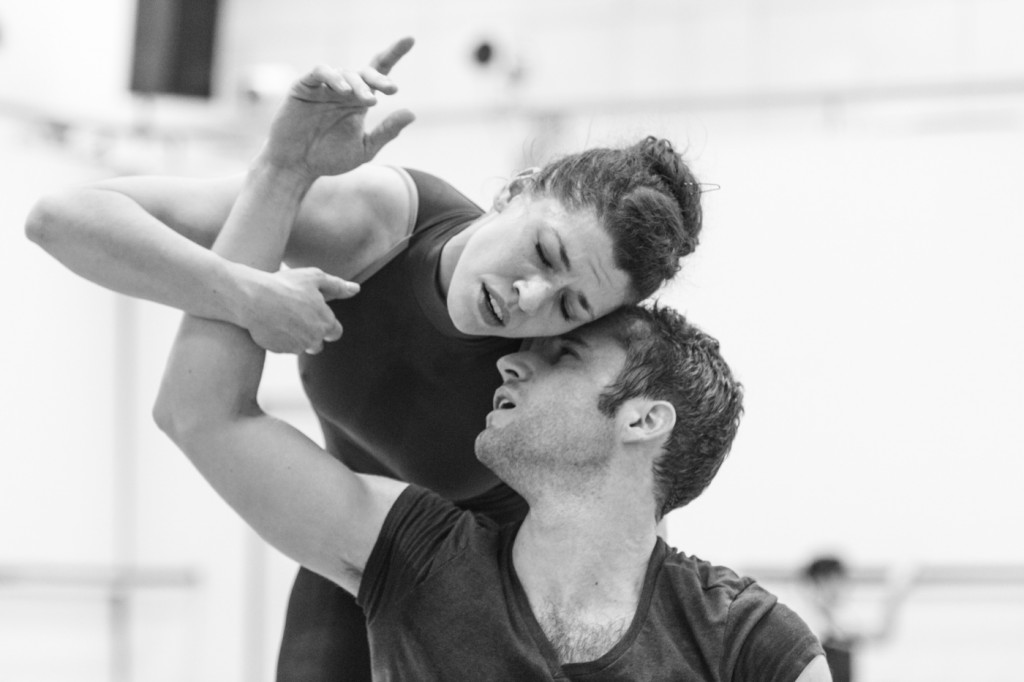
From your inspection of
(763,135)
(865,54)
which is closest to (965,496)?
(763,135)

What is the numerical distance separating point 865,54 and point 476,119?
1342 millimetres

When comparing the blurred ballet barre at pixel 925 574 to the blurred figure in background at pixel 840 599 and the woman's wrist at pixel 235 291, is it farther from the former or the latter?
the woman's wrist at pixel 235 291

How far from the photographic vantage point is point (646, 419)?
1517 mm

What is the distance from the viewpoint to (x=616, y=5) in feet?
14.9

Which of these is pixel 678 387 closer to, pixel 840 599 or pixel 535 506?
pixel 535 506

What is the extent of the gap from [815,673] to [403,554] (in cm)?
47

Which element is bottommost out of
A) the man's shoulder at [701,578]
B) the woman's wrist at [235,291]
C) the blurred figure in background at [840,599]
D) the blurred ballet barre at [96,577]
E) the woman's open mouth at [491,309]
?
the blurred figure in background at [840,599]

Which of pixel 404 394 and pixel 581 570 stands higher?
pixel 404 394

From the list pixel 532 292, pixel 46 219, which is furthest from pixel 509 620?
pixel 46 219

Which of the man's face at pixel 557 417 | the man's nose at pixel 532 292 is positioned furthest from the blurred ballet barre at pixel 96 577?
the man's nose at pixel 532 292

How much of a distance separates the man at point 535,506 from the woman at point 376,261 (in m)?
0.07

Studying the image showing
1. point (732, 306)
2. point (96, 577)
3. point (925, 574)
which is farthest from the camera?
point (96, 577)

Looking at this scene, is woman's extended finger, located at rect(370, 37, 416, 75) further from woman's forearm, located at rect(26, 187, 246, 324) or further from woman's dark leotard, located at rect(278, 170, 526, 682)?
woman's forearm, located at rect(26, 187, 246, 324)

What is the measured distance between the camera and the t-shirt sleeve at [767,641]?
4.66 feet
